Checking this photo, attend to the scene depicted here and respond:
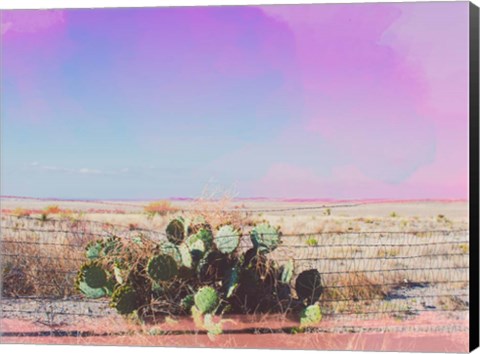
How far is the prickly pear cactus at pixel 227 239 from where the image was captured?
1218 centimetres

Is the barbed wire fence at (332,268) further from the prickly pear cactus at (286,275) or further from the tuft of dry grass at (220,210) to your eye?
the tuft of dry grass at (220,210)

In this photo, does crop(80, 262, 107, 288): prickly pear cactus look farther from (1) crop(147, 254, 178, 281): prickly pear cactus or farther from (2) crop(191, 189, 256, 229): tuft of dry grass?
(2) crop(191, 189, 256, 229): tuft of dry grass

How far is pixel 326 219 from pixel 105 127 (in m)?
2.43

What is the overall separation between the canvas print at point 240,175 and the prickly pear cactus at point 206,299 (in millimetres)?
16

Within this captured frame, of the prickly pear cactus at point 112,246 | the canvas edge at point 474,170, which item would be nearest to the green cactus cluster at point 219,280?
the prickly pear cactus at point 112,246

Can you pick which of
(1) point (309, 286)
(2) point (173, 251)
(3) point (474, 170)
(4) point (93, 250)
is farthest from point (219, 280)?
(3) point (474, 170)

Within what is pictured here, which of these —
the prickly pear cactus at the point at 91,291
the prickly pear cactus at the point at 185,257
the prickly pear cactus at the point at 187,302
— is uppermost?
the prickly pear cactus at the point at 185,257

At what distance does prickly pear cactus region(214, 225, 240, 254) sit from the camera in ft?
40.0

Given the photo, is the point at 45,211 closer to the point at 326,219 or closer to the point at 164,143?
the point at 164,143

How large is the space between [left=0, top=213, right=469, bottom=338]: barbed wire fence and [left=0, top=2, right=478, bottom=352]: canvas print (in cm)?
2

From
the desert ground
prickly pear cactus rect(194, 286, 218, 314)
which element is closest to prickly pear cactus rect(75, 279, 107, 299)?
the desert ground

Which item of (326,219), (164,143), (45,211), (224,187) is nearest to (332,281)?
(326,219)

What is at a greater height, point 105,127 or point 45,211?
point 105,127

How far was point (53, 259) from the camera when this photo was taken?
12.7 meters
